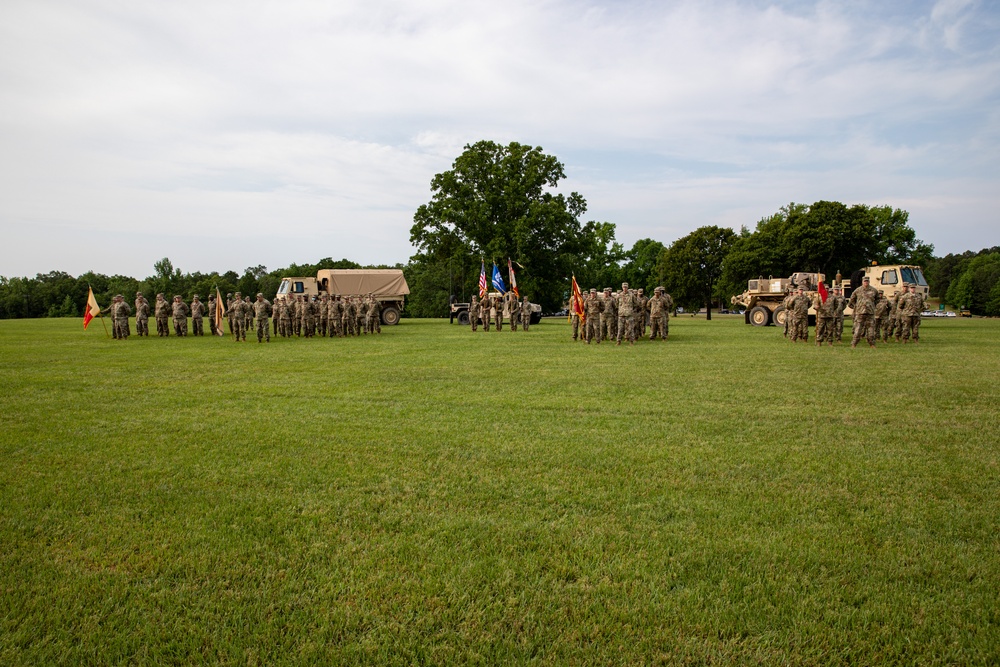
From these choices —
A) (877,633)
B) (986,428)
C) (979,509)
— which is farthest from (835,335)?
(877,633)

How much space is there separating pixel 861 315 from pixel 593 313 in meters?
8.03

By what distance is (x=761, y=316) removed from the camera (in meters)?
34.6

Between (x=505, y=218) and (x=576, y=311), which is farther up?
(x=505, y=218)

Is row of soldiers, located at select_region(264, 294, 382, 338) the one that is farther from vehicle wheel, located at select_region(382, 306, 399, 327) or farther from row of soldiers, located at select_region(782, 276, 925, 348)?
row of soldiers, located at select_region(782, 276, 925, 348)

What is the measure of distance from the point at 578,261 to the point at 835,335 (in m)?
31.6

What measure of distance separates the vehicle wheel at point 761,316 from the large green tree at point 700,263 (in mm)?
19752

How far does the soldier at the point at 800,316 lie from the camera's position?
20156 mm

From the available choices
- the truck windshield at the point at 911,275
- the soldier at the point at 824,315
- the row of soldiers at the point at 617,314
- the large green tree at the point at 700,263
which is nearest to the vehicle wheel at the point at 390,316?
the row of soldiers at the point at 617,314

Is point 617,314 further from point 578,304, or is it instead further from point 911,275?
point 911,275

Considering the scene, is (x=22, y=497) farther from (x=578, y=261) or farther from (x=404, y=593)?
(x=578, y=261)

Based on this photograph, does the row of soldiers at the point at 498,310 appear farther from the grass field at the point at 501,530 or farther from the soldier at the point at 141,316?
the grass field at the point at 501,530

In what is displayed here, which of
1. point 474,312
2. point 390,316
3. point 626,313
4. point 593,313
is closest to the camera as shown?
point 626,313

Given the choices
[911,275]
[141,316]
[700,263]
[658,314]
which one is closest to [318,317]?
[141,316]

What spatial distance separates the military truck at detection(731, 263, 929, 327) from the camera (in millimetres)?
28203
